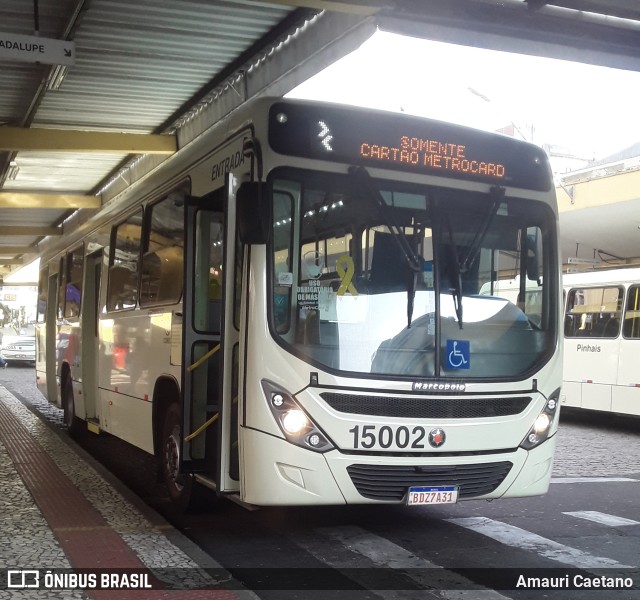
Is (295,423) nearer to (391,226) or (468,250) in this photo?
(391,226)

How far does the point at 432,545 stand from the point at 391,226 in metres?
2.44

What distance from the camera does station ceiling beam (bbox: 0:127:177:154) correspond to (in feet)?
49.0

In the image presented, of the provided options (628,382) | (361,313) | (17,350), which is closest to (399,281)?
(361,313)

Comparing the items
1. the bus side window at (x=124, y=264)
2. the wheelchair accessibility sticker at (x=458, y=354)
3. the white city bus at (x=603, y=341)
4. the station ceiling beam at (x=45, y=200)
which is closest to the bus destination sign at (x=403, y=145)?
the wheelchair accessibility sticker at (x=458, y=354)

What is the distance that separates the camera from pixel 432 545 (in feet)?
21.4

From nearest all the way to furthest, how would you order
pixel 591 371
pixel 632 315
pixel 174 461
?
pixel 174 461 < pixel 632 315 < pixel 591 371

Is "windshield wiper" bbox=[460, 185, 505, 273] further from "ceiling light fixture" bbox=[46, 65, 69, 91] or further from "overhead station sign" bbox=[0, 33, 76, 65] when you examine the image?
"ceiling light fixture" bbox=[46, 65, 69, 91]

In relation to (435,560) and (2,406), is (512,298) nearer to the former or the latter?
(435,560)

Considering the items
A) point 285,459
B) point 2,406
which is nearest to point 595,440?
point 285,459

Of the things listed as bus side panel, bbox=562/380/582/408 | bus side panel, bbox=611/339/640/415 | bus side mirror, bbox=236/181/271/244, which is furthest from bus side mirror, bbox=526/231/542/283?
bus side panel, bbox=562/380/582/408

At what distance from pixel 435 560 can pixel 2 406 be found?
42.9 ft

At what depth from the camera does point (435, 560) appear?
6.08 meters

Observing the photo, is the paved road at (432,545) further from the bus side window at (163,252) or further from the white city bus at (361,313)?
the bus side window at (163,252)

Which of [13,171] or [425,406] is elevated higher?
[13,171]
